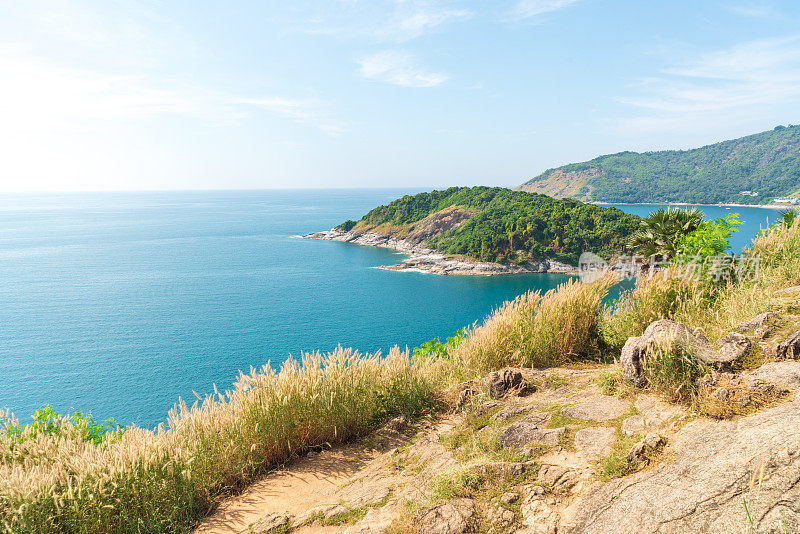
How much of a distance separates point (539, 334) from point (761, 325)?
2.82m

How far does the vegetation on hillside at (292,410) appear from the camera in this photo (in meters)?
3.91

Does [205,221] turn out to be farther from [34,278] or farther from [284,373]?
[284,373]

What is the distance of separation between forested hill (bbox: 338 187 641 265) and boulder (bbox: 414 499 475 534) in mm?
85217

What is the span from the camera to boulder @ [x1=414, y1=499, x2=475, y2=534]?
321 centimetres

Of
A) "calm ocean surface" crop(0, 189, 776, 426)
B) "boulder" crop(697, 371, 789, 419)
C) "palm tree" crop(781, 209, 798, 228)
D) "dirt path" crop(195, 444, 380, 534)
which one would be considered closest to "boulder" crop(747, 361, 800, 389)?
"boulder" crop(697, 371, 789, 419)

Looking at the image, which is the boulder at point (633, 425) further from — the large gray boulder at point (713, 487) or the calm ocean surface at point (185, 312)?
the calm ocean surface at point (185, 312)

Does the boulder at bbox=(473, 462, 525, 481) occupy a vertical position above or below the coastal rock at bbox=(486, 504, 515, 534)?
above

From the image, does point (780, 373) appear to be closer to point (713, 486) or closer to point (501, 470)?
point (713, 486)

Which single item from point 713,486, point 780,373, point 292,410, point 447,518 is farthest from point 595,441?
point 292,410

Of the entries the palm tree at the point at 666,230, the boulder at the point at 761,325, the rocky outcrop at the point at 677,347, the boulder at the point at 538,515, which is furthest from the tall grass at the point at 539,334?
the palm tree at the point at 666,230

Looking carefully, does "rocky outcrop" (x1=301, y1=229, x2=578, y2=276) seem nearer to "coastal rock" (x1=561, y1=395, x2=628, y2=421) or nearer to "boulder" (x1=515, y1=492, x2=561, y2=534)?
"coastal rock" (x1=561, y1=395, x2=628, y2=421)

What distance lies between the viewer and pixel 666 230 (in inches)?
535

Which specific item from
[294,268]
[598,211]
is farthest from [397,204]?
[598,211]

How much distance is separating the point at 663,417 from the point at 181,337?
5902 cm
